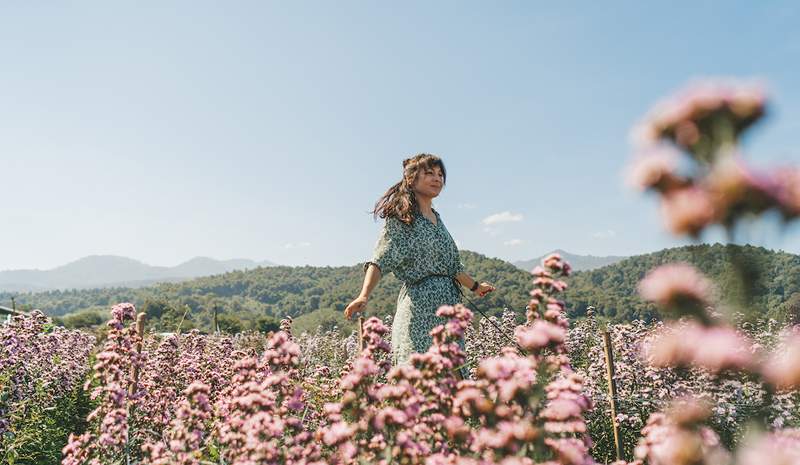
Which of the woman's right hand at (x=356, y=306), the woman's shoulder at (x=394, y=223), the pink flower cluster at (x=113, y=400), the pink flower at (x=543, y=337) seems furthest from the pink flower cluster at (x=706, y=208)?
the pink flower cluster at (x=113, y=400)

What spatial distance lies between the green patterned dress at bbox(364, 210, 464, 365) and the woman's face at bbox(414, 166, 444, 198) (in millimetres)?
236

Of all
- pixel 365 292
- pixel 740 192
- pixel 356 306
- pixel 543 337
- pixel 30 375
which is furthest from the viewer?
pixel 30 375

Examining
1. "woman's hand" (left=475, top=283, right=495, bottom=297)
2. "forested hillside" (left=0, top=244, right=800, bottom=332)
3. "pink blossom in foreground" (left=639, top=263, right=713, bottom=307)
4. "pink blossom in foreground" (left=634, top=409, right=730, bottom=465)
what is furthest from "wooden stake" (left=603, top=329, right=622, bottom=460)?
"pink blossom in foreground" (left=639, top=263, right=713, bottom=307)

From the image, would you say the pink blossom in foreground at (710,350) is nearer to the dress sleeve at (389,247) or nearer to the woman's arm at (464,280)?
the dress sleeve at (389,247)

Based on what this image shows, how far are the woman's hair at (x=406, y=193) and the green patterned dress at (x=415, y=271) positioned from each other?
8 centimetres

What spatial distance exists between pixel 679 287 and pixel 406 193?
3.21 metres

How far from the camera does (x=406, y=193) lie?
454cm

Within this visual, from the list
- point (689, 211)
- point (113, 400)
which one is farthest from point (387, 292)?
point (689, 211)

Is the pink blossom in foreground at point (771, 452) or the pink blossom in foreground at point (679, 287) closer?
the pink blossom in foreground at point (771, 452)

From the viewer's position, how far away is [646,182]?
141 cm

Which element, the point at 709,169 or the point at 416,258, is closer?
the point at 709,169

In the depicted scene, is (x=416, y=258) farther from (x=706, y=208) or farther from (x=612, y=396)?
(x=706, y=208)

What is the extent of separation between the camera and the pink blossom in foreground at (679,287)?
56.6 inches

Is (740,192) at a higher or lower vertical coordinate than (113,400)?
higher
